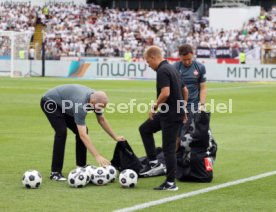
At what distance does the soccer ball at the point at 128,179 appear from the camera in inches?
420

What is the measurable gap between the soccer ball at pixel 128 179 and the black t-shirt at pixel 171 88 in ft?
2.99

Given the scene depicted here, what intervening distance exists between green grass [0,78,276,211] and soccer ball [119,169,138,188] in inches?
4.1

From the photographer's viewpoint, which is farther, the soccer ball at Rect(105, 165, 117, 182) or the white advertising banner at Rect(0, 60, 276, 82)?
the white advertising banner at Rect(0, 60, 276, 82)

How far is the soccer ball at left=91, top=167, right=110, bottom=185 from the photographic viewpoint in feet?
35.6

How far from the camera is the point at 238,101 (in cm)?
2819

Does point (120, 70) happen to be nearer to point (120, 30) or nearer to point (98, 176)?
point (120, 30)

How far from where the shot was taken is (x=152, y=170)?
1177cm

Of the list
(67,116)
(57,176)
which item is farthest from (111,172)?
(67,116)

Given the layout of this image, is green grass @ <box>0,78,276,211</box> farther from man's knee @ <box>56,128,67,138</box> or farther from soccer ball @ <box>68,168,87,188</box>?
man's knee @ <box>56,128,67,138</box>

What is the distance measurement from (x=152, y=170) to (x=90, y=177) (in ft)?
4.21

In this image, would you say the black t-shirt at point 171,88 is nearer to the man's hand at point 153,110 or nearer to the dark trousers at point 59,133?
the man's hand at point 153,110

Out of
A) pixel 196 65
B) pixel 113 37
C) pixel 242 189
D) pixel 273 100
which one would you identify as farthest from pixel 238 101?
pixel 113 37

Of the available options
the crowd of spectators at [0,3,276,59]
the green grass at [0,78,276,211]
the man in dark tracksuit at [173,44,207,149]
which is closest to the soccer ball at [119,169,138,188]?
the green grass at [0,78,276,211]

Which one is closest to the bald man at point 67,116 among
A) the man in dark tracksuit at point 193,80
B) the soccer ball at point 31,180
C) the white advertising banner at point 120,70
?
the soccer ball at point 31,180
